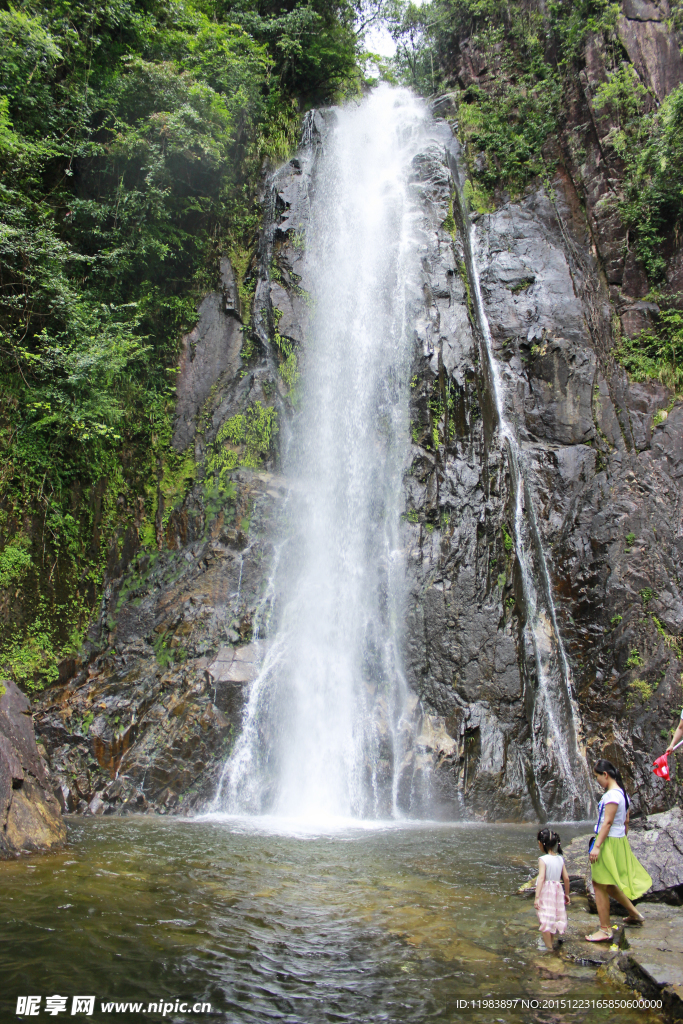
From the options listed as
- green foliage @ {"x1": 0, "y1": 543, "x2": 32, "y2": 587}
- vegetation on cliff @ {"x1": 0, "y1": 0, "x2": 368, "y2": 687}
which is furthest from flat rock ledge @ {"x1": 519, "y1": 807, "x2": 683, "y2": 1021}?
green foliage @ {"x1": 0, "y1": 543, "x2": 32, "y2": 587}

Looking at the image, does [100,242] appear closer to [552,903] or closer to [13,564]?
[13,564]

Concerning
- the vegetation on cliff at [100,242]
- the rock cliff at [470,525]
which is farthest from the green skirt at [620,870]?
the vegetation on cliff at [100,242]

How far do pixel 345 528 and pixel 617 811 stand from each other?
7.86 meters

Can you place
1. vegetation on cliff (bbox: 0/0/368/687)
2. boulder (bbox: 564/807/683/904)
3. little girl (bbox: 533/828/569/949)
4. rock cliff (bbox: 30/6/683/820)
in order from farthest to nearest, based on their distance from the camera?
1. vegetation on cliff (bbox: 0/0/368/687)
2. rock cliff (bbox: 30/6/683/820)
3. boulder (bbox: 564/807/683/904)
4. little girl (bbox: 533/828/569/949)

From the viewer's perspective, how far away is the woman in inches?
155

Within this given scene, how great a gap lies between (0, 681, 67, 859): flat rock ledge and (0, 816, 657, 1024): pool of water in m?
0.32

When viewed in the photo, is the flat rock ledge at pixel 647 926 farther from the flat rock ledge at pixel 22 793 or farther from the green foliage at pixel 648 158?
the green foliage at pixel 648 158

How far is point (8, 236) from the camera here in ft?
34.3

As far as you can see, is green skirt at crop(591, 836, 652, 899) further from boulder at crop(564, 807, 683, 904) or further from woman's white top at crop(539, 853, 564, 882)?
boulder at crop(564, 807, 683, 904)

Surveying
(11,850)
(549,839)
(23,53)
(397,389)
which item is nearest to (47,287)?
(23,53)

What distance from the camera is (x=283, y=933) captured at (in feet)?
Answer: 12.8

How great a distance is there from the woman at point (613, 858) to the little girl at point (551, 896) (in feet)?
0.79

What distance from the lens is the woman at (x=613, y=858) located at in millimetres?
3926

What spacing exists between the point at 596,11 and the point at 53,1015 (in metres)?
20.6
